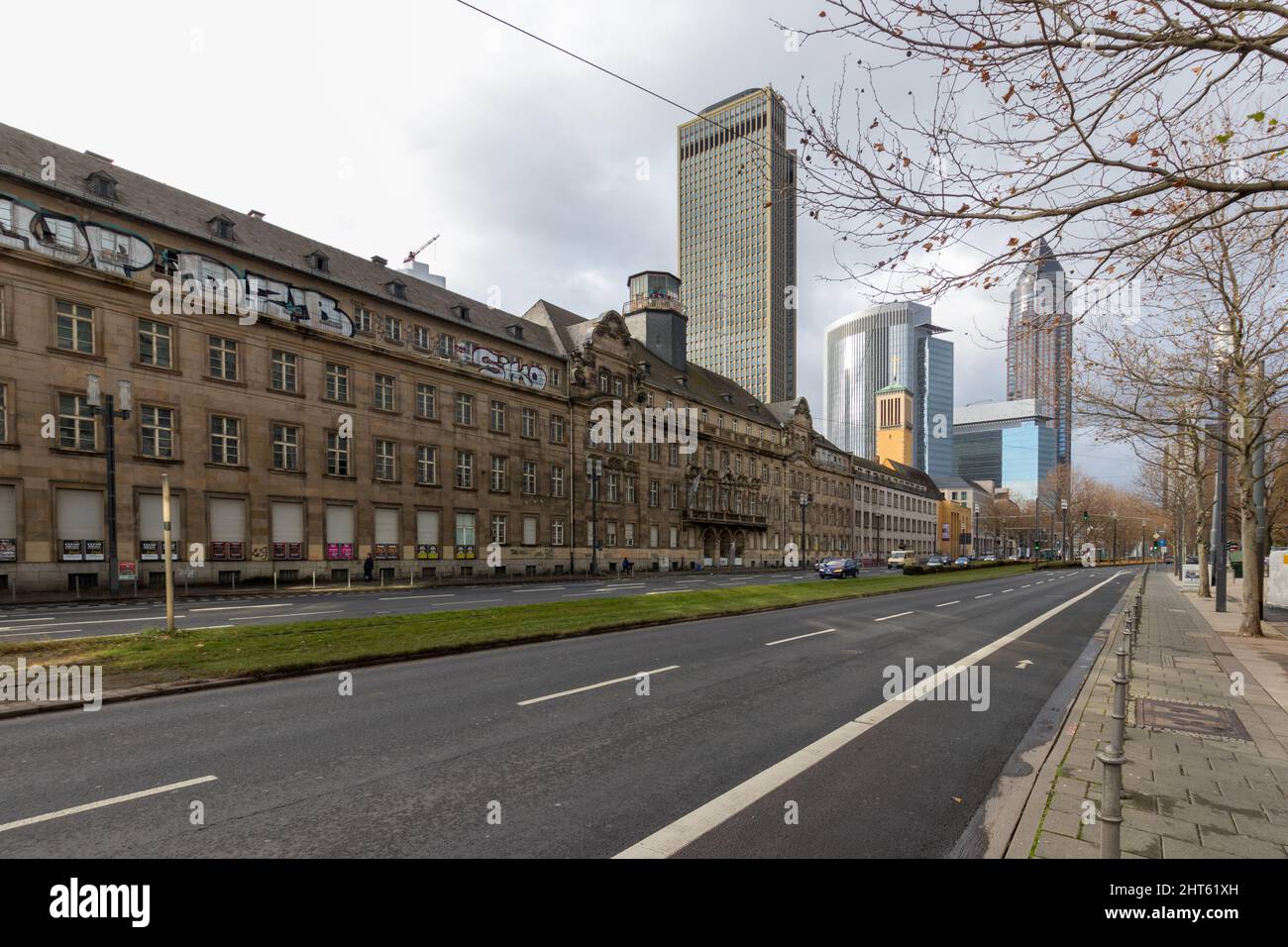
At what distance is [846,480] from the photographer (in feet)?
307

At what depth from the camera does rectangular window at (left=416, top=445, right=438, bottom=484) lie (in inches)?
1547

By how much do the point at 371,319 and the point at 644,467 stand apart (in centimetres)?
2664

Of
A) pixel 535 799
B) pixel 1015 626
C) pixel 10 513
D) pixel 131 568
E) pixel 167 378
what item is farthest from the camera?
pixel 167 378

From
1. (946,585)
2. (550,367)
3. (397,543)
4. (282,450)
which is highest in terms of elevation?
(550,367)

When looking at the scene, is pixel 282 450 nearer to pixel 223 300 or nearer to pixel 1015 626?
pixel 223 300

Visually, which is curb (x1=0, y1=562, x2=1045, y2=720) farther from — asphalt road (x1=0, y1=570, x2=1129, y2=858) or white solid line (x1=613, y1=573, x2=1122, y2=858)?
white solid line (x1=613, y1=573, x2=1122, y2=858)

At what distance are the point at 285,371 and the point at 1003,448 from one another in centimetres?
17324

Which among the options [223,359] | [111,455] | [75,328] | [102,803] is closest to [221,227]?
[223,359]

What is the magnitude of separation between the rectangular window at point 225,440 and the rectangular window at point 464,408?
1292cm

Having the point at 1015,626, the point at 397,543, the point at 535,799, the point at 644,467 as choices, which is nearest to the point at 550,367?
the point at 644,467

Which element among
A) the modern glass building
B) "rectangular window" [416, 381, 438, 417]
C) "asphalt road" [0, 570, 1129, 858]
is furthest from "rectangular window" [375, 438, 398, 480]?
the modern glass building

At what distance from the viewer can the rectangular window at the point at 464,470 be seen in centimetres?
4138

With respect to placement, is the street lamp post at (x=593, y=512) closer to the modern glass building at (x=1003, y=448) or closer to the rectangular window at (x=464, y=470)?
the rectangular window at (x=464, y=470)

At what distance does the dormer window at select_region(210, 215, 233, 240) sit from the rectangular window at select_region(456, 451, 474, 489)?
16791 mm
